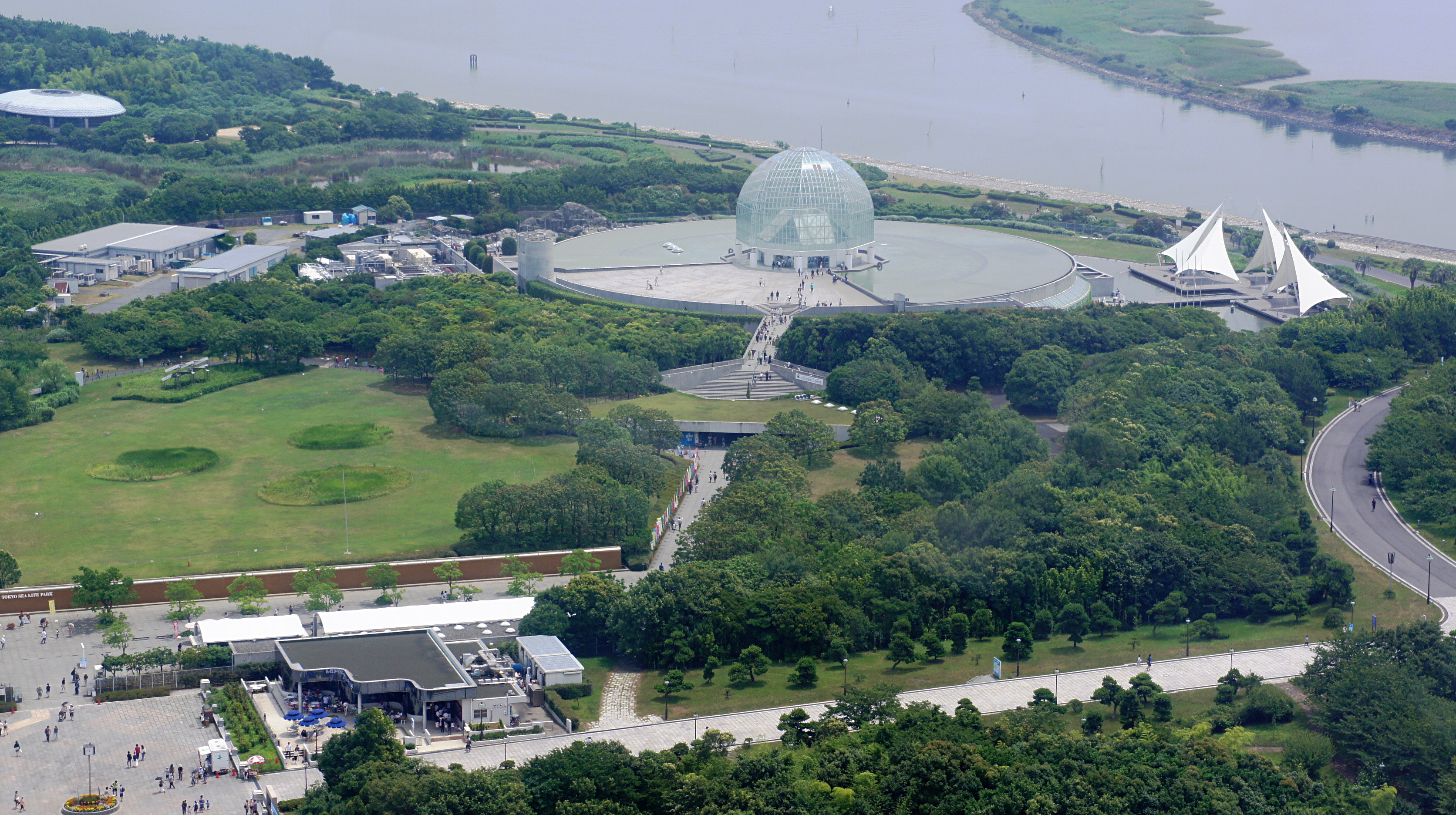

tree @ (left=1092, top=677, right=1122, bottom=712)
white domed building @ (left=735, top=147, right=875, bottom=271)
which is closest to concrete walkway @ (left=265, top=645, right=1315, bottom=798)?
tree @ (left=1092, top=677, right=1122, bottom=712)

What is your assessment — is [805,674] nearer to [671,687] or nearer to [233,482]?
[671,687]

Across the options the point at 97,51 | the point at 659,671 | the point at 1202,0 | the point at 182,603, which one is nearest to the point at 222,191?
the point at 97,51

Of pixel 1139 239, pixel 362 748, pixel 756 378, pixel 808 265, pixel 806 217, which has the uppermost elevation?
pixel 806 217

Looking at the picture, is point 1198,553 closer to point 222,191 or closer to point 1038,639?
point 1038,639

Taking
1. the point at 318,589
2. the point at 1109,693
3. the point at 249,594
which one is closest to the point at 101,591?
the point at 249,594

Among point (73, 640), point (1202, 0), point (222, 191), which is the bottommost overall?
point (73, 640)

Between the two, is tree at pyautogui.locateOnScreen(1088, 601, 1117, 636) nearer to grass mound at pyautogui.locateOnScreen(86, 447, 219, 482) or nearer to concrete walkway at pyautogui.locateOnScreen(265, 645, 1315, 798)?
concrete walkway at pyautogui.locateOnScreen(265, 645, 1315, 798)
